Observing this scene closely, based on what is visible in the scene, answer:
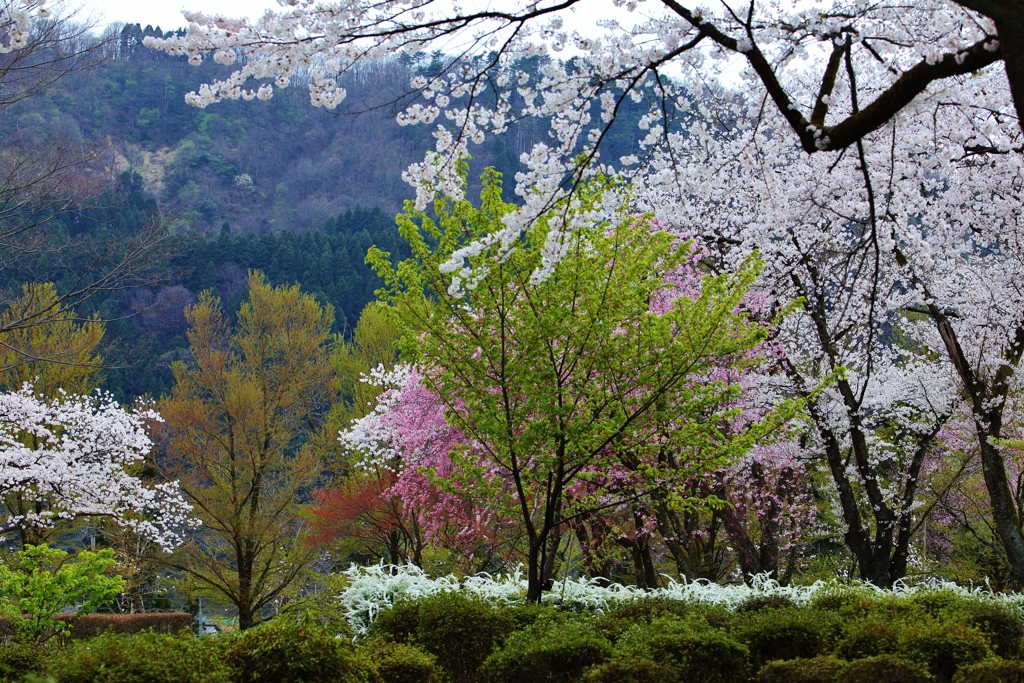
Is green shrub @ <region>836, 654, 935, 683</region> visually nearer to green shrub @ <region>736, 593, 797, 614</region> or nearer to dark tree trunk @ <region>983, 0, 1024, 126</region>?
green shrub @ <region>736, 593, 797, 614</region>

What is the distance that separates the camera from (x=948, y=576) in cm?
1669

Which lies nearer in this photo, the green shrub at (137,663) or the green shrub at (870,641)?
the green shrub at (137,663)

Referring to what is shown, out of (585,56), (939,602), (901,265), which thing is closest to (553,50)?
(585,56)

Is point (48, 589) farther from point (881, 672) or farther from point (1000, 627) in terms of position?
point (1000, 627)

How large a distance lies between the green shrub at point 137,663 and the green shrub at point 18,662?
1.59ft

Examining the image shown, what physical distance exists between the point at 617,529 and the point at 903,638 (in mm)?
6450

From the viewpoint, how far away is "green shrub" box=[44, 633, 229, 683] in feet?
11.1

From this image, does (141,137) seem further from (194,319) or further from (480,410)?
(480,410)

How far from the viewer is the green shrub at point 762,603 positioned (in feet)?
22.7

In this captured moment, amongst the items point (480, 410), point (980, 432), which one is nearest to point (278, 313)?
point (480, 410)

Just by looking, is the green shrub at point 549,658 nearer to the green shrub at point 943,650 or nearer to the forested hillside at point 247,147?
the green shrub at point 943,650

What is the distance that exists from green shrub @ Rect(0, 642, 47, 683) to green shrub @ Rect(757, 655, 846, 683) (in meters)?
3.95

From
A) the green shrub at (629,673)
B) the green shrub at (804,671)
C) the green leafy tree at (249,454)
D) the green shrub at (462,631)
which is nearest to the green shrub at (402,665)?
the green shrub at (462,631)

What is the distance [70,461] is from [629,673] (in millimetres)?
15938
